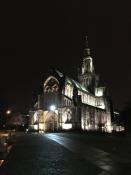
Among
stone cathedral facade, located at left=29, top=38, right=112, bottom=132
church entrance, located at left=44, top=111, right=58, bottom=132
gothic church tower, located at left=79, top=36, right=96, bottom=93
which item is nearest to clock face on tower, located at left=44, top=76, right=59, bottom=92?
stone cathedral facade, located at left=29, top=38, right=112, bottom=132

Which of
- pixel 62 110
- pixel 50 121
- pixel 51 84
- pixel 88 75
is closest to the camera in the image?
pixel 62 110

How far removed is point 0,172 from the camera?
39.3ft

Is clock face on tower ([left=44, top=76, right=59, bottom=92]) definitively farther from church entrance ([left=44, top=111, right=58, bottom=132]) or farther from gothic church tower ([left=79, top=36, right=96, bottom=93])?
gothic church tower ([left=79, top=36, right=96, bottom=93])

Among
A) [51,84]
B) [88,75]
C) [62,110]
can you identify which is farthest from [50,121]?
[88,75]

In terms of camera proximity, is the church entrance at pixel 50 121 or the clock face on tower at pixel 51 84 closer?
the church entrance at pixel 50 121

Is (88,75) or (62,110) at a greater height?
(88,75)

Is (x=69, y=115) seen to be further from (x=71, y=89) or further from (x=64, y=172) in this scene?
(x=64, y=172)

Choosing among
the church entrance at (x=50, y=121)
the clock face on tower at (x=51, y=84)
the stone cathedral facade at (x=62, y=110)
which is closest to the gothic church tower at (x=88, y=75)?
the stone cathedral facade at (x=62, y=110)

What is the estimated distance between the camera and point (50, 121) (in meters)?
104

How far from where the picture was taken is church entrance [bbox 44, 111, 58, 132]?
4026 inches

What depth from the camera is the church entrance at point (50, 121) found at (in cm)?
10225

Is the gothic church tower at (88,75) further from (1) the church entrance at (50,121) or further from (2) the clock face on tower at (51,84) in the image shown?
(1) the church entrance at (50,121)

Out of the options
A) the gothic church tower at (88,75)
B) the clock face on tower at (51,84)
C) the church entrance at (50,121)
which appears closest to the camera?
the church entrance at (50,121)

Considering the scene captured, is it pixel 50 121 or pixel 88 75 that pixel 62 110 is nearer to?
pixel 50 121
